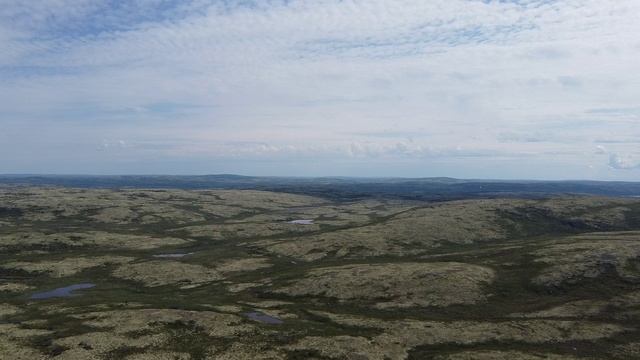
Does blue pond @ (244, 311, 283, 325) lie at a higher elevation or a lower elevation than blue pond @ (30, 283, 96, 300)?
higher

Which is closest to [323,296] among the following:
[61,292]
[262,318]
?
[262,318]

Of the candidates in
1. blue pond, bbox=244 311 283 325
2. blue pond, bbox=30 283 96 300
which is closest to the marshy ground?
blue pond, bbox=244 311 283 325

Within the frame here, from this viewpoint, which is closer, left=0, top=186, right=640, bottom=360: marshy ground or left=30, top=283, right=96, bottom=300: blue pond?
left=0, top=186, right=640, bottom=360: marshy ground

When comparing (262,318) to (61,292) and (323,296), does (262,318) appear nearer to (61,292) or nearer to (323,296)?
(323,296)

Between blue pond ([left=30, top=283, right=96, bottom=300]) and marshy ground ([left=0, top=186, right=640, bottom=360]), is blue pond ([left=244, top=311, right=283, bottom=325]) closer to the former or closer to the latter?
marshy ground ([left=0, top=186, right=640, bottom=360])

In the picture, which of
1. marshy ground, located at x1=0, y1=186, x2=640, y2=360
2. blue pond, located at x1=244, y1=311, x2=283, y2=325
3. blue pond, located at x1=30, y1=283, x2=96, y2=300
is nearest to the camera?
marshy ground, located at x1=0, y1=186, x2=640, y2=360
